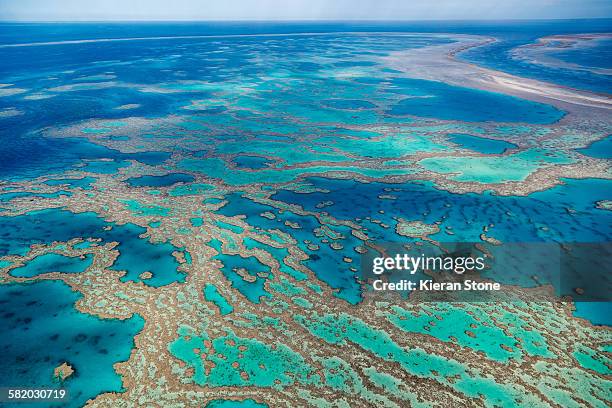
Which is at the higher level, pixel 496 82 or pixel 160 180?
pixel 496 82

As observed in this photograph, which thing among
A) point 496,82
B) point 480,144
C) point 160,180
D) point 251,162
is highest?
point 496,82

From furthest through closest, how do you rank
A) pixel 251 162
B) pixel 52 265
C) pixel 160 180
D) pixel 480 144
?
pixel 480 144, pixel 251 162, pixel 160 180, pixel 52 265

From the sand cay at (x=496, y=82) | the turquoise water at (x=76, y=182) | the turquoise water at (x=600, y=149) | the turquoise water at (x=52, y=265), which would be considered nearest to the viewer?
the turquoise water at (x=52, y=265)

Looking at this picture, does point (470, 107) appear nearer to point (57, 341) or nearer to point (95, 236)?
point (95, 236)

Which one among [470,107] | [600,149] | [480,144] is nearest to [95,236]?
[480,144]

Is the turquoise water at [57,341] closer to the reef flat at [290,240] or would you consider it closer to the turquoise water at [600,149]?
the reef flat at [290,240]

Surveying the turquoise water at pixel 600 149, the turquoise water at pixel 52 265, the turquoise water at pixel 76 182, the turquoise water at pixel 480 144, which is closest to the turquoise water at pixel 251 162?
the turquoise water at pixel 76 182

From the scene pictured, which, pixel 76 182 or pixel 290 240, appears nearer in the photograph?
pixel 290 240

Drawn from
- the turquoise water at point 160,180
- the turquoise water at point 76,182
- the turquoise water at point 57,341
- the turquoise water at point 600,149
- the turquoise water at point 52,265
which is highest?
the turquoise water at point 600,149
